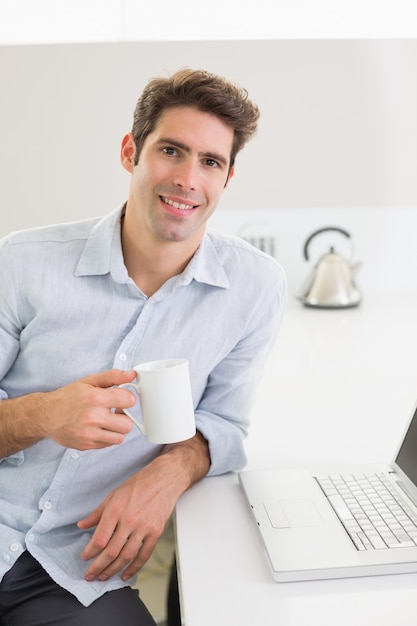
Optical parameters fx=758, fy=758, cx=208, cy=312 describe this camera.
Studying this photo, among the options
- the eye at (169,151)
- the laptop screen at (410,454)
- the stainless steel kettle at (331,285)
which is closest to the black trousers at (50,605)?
the laptop screen at (410,454)

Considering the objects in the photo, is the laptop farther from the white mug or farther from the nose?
the nose

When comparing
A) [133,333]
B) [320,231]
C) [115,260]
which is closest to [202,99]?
[115,260]

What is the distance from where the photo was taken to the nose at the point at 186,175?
1.30m

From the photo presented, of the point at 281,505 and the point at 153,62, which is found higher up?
the point at 153,62

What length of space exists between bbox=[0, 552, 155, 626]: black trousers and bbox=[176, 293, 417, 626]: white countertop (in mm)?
150

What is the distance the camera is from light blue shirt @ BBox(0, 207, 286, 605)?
4.10ft

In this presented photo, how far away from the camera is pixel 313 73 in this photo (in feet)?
5.96

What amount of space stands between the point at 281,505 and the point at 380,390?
0.83m

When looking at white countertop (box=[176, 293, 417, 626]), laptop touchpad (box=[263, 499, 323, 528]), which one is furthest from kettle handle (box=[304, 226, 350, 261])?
laptop touchpad (box=[263, 499, 323, 528])

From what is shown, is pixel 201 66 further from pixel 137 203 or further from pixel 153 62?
pixel 137 203

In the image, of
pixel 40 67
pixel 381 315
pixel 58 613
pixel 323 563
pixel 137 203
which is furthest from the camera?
pixel 381 315

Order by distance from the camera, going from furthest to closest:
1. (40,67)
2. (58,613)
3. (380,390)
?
(380,390) → (40,67) → (58,613)

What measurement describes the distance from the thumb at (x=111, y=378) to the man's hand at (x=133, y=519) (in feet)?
0.63

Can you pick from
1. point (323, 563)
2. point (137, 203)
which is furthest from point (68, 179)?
point (323, 563)
